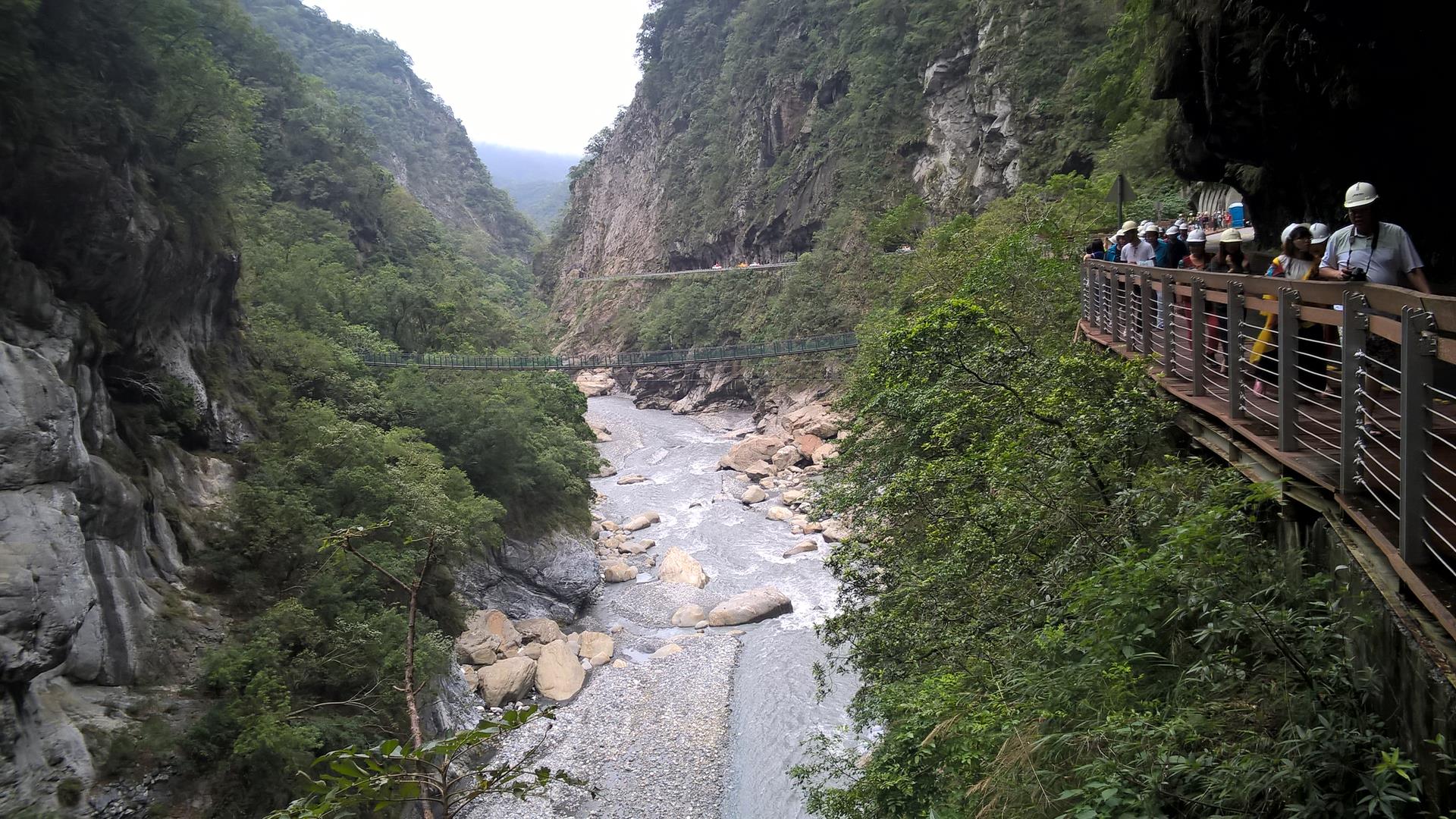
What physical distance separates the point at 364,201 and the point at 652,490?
2030cm

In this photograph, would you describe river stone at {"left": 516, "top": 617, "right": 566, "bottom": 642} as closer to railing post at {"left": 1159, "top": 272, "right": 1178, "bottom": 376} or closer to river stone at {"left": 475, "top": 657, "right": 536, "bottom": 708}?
river stone at {"left": 475, "top": 657, "right": 536, "bottom": 708}

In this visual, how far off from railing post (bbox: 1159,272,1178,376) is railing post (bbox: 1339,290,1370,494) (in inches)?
91.4

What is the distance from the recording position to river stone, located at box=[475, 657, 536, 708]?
11.9 meters

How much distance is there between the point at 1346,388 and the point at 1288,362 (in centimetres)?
54

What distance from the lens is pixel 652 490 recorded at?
910 inches

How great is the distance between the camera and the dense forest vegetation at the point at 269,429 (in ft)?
28.4

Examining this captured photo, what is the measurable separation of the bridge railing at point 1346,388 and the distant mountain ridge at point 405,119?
6530 cm

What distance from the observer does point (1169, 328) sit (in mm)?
4797

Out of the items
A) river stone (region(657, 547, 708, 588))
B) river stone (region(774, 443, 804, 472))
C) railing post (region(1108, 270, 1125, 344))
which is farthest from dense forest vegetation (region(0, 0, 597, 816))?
river stone (region(774, 443, 804, 472))

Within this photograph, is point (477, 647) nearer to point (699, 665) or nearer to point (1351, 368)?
point (699, 665)

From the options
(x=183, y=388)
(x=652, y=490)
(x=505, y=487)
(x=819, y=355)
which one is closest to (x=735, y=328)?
(x=819, y=355)

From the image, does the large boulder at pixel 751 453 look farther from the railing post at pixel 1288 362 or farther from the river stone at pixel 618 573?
the railing post at pixel 1288 362

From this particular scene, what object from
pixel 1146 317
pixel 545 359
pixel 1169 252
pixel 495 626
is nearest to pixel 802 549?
pixel 495 626

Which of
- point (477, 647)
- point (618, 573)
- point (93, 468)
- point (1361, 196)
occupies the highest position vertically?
point (1361, 196)
